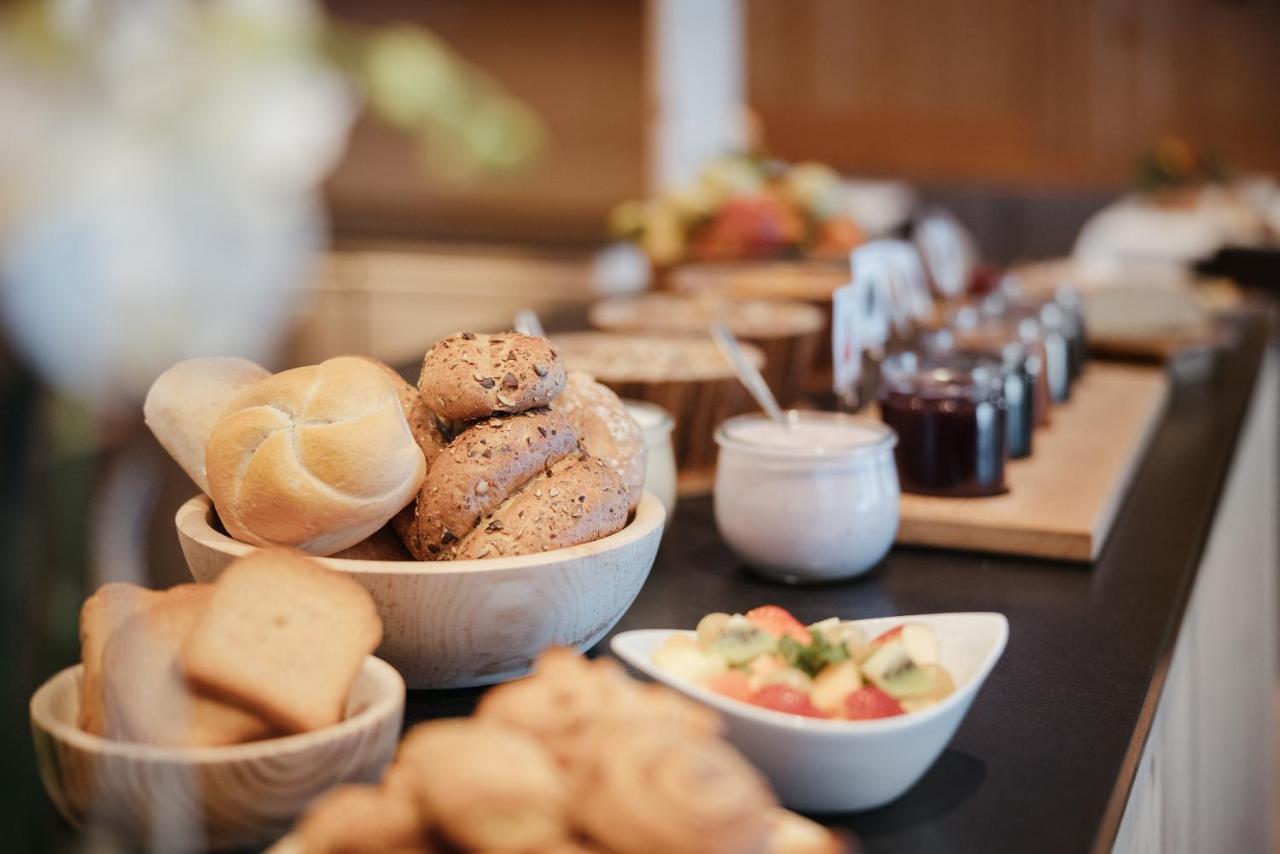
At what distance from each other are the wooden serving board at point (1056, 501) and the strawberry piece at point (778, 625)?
1.64 ft

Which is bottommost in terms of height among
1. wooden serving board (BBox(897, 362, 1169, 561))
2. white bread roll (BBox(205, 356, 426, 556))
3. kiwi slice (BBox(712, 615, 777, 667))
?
wooden serving board (BBox(897, 362, 1169, 561))

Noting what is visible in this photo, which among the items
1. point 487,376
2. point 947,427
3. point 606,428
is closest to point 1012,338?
point 947,427

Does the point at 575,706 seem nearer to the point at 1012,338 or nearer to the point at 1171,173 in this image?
the point at 1012,338

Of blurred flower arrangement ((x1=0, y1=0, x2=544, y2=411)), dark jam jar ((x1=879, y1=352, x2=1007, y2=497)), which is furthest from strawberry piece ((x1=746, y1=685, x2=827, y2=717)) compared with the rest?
blurred flower arrangement ((x1=0, y1=0, x2=544, y2=411))

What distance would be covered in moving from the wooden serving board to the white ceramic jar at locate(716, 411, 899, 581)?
0.13 m

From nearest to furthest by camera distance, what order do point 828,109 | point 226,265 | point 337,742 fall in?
point 337,742 < point 226,265 < point 828,109

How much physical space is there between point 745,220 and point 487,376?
1467 mm

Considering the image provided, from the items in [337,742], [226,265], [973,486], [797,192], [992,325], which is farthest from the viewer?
[226,265]

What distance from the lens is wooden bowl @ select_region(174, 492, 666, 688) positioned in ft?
2.69

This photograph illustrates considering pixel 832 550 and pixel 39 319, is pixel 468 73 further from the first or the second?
pixel 832 550

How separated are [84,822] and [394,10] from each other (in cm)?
500

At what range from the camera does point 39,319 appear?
3707mm

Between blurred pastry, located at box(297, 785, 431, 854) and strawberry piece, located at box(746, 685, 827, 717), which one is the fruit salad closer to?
strawberry piece, located at box(746, 685, 827, 717)

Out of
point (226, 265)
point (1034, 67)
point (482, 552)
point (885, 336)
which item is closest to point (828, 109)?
point (1034, 67)
